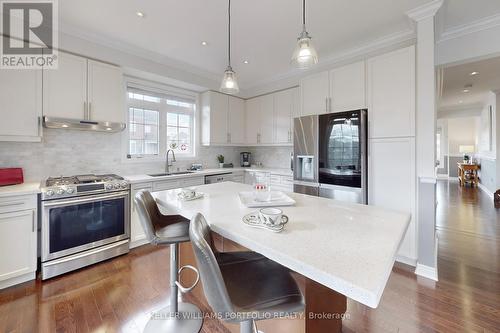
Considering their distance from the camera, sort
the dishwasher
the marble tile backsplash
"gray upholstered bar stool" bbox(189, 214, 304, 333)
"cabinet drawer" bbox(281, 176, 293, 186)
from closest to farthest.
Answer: "gray upholstered bar stool" bbox(189, 214, 304, 333), the marble tile backsplash, "cabinet drawer" bbox(281, 176, 293, 186), the dishwasher

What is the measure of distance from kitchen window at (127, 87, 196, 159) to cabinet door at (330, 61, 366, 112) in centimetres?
257

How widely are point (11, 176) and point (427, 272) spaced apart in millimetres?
4468

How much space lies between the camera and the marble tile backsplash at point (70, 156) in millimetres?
2463

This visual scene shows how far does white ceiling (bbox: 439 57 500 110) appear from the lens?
384 cm

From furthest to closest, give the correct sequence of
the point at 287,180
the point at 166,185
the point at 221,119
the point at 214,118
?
the point at 221,119
the point at 214,118
the point at 287,180
the point at 166,185

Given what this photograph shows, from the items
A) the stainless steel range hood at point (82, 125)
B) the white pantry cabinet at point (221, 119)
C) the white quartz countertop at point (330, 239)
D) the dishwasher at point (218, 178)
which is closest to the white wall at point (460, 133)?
the white pantry cabinet at point (221, 119)

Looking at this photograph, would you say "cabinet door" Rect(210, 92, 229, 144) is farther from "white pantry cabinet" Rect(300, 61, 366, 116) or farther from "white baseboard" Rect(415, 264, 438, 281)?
"white baseboard" Rect(415, 264, 438, 281)

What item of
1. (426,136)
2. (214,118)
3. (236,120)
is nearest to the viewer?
(426,136)

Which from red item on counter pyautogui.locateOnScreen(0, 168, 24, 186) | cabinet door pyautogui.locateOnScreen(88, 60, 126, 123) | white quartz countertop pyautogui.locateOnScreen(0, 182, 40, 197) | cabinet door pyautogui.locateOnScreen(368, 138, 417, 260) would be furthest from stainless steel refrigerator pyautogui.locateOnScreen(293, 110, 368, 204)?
red item on counter pyautogui.locateOnScreen(0, 168, 24, 186)

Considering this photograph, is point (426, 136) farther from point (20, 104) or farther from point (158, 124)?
point (20, 104)

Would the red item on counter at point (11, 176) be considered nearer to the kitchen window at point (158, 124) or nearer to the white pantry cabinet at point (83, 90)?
the white pantry cabinet at point (83, 90)

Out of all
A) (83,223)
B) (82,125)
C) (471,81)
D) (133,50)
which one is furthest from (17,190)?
(471,81)

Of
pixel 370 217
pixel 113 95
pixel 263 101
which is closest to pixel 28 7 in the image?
pixel 113 95

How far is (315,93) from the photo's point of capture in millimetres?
3107
